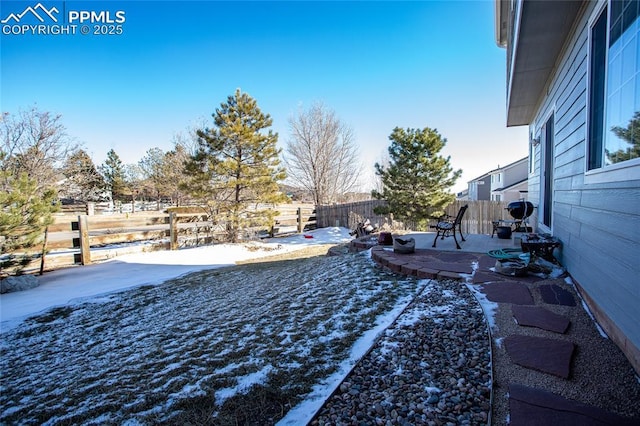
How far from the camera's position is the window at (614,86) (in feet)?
5.65

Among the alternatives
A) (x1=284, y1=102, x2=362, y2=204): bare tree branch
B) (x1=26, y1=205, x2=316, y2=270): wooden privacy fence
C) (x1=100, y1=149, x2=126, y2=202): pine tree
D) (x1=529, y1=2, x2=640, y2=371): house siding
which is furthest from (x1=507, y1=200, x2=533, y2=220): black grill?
(x1=100, y1=149, x2=126, y2=202): pine tree

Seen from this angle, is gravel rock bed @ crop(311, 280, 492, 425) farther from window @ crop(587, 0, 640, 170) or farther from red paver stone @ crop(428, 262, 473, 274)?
window @ crop(587, 0, 640, 170)

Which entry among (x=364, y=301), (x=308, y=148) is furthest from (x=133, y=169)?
(x=364, y=301)

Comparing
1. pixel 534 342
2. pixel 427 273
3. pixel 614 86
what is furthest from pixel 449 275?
pixel 614 86

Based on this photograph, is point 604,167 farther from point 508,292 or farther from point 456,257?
point 456,257

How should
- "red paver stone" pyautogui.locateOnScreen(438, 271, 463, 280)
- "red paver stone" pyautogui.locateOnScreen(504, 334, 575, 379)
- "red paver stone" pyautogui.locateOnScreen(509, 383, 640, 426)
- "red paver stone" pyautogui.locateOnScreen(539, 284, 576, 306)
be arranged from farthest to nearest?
"red paver stone" pyautogui.locateOnScreen(438, 271, 463, 280), "red paver stone" pyautogui.locateOnScreen(539, 284, 576, 306), "red paver stone" pyautogui.locateOnScreen(504, 334, 575, 379), "red paver stone" pyautogui.locateOnScreen(509, 383, 640, 426)

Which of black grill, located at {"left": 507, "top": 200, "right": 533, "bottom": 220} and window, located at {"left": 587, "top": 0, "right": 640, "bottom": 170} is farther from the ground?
window, located at {"left": 587, "top": 0, "right": 640, "bottom": 170}

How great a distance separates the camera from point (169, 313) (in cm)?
320

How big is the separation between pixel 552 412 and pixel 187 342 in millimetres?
2354

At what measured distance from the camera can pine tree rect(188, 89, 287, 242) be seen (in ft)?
26.7

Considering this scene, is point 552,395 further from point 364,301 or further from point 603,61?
point 603,61

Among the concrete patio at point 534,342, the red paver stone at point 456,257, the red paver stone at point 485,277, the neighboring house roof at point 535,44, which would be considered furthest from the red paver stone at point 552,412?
the neighboring house roof at point 535,44

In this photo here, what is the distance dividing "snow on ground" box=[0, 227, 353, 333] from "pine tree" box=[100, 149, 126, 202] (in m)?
18.0

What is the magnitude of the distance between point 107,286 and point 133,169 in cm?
1760
